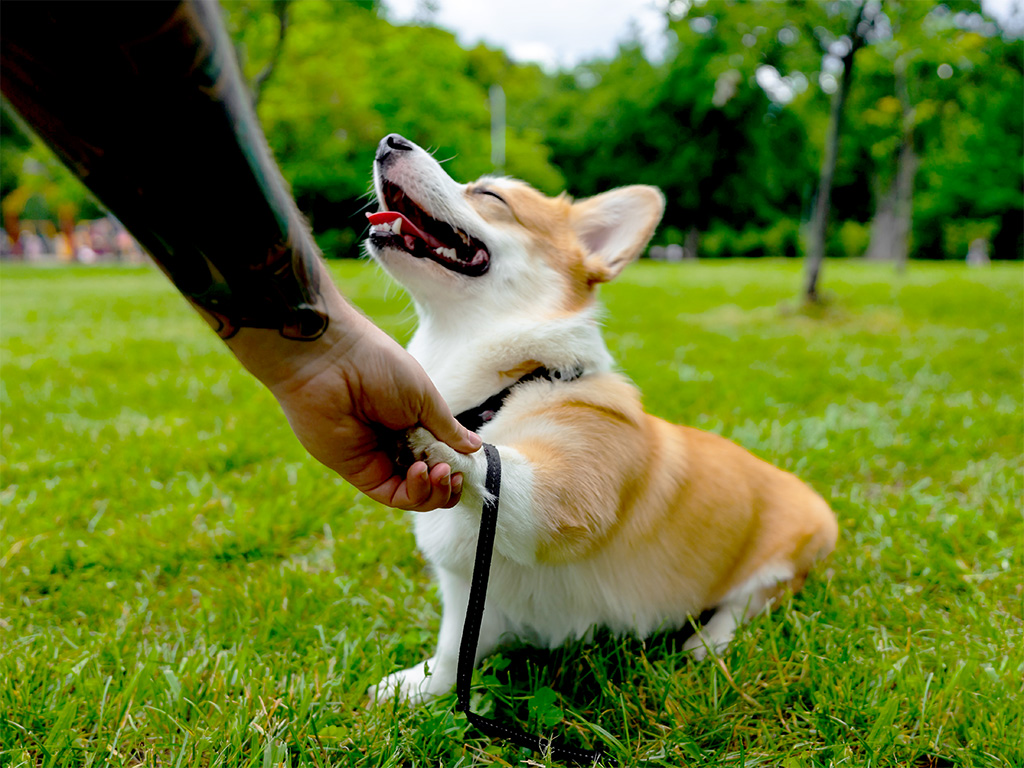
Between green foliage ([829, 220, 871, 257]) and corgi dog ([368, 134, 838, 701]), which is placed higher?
corgi dog ([368, 134, 838, 701])

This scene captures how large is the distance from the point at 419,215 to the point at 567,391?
67cm

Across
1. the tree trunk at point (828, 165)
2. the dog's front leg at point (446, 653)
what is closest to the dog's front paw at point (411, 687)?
the dog's front leg at point (446, 653)

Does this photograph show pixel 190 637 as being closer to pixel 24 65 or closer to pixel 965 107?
pixel 24 65

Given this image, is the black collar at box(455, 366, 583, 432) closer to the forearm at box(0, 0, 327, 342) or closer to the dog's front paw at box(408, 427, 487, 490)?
the dog's front paw at box(408, 427, 487, 490)

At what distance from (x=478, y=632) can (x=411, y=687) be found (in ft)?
1.41

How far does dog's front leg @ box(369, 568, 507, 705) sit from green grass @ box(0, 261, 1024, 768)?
6 centimetres

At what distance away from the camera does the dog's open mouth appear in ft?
5.69

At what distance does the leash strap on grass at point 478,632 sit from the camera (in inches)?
48.3

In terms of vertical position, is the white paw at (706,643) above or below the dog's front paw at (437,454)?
below

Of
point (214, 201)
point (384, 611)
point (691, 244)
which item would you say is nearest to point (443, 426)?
point (214, 201)

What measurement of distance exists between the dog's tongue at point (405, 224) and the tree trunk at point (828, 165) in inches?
254

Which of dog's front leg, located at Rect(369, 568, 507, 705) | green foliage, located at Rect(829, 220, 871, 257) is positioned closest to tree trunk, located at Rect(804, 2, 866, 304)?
dog's front leg, located at Rect(369, 568, 507, 705)

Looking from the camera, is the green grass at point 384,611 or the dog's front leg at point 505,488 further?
the green grass at point 384,611

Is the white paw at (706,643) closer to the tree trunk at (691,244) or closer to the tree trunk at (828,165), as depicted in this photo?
the tree trunk at (828,165)
